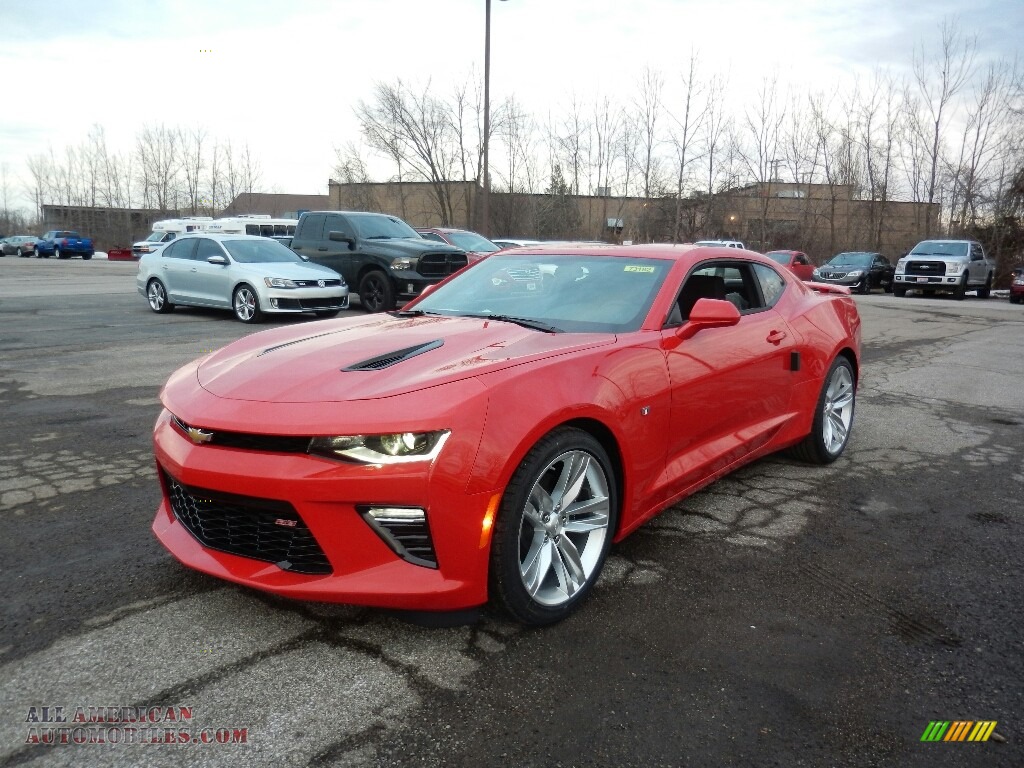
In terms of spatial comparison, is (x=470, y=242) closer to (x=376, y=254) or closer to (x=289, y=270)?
(x=376, y=254)

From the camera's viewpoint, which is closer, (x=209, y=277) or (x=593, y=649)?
(x=593, y=649)

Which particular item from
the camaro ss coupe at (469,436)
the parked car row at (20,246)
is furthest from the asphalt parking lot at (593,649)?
the parked car row at (20,246)

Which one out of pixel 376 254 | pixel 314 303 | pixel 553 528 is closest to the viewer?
pixel 553 528

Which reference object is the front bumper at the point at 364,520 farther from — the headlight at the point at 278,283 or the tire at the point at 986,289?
the tire at the point at 986,289

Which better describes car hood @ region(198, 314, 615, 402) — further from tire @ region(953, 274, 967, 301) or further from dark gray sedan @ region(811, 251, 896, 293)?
dark gray sedan @ region(811, 251, 896, 293)

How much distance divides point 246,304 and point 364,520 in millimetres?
10763

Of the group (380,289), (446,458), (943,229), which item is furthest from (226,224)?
(446,458)

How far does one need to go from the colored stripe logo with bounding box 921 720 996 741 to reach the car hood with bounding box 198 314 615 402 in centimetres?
174

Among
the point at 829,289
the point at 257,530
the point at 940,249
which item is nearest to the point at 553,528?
the point at 257,530

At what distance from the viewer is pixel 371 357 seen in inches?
120

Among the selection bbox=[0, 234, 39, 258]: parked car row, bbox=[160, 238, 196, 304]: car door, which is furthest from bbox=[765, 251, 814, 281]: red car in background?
bbox=[0, 234, 39, 258]: parked car row

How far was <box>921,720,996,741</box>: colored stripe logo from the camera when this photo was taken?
2.24 m

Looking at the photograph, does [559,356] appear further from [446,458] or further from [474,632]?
[474,632]

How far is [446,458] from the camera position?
2439 mm
